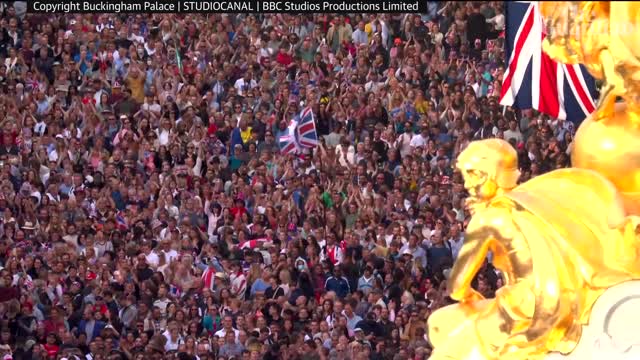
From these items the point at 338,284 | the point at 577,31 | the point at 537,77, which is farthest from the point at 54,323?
the point at 577,31

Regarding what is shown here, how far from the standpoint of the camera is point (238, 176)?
20500 millimetres

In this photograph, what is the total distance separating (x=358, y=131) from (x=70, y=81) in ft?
15.0

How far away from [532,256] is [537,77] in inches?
156

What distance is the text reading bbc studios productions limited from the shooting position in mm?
21375

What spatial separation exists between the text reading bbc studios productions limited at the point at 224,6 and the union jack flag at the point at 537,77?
11.9 metres

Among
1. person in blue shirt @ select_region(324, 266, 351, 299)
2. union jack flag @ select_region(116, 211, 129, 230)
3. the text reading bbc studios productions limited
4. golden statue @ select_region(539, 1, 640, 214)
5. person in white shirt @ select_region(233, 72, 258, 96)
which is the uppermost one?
golden statue @ select_region(539, 1, 640, 214)

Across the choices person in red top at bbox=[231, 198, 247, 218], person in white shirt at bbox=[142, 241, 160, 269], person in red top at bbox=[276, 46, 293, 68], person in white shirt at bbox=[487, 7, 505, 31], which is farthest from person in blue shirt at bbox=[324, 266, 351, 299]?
person in white shirt at bbox=[487, 7, 505, 31]

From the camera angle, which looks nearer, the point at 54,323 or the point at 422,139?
the point at 54,323

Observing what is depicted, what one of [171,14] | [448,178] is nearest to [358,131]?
[448,178]

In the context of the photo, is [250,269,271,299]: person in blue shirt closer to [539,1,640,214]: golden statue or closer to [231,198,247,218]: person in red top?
[231,198,247,218]: person in red top

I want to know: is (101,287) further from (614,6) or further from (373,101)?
(614,6)

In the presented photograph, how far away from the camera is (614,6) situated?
393cm

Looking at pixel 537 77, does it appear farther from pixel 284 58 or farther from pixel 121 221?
pixel 284 58

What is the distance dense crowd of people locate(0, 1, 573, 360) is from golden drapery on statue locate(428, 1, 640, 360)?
35.3 feet
